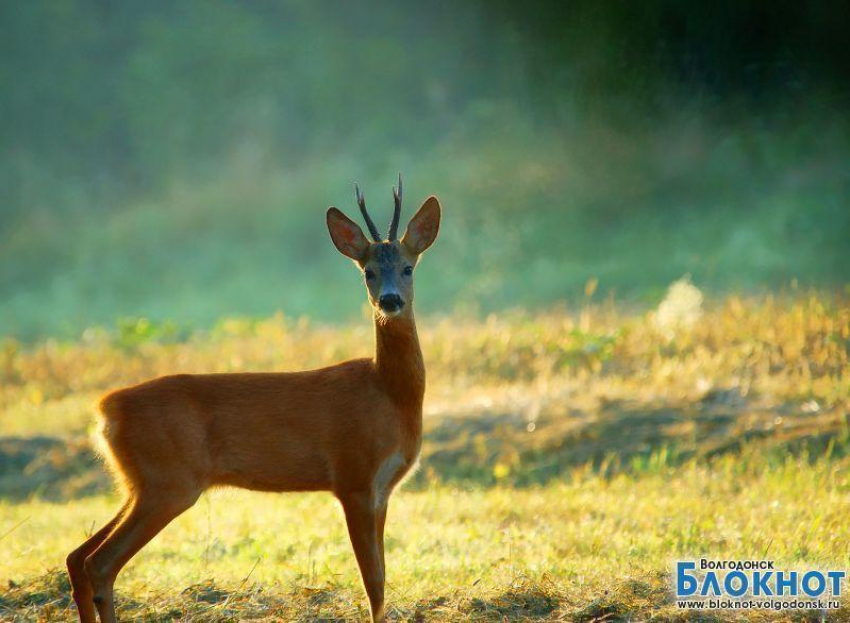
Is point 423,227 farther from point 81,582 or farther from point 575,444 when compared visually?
point 575,444

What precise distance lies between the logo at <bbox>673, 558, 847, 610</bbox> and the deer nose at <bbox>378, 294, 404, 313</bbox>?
2185mm

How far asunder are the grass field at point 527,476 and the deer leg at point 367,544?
0.37 m

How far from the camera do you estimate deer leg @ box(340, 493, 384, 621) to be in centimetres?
636

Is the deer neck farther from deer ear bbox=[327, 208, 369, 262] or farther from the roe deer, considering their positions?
deer ear bbox=[327, 208, 369, 262]

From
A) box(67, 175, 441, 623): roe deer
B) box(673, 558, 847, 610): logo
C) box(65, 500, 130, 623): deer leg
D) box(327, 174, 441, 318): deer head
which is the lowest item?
box(673, 558, 847, 610): logo

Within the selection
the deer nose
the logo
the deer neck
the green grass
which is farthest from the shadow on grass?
the deer nose

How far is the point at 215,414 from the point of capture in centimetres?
661

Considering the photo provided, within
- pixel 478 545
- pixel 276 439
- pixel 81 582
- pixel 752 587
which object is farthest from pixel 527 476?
pixel 81 582

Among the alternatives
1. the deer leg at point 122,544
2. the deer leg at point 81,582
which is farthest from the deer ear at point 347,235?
the deer leg at point 81,582

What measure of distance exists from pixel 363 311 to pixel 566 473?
936 cm

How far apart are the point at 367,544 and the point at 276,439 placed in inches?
29.6

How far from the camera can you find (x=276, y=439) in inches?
260

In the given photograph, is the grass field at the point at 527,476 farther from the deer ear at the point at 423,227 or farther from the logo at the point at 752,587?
the deer ear at the point at 423,227

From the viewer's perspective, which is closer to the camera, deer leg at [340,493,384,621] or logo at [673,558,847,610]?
deer leg at [340,493,384,621]
